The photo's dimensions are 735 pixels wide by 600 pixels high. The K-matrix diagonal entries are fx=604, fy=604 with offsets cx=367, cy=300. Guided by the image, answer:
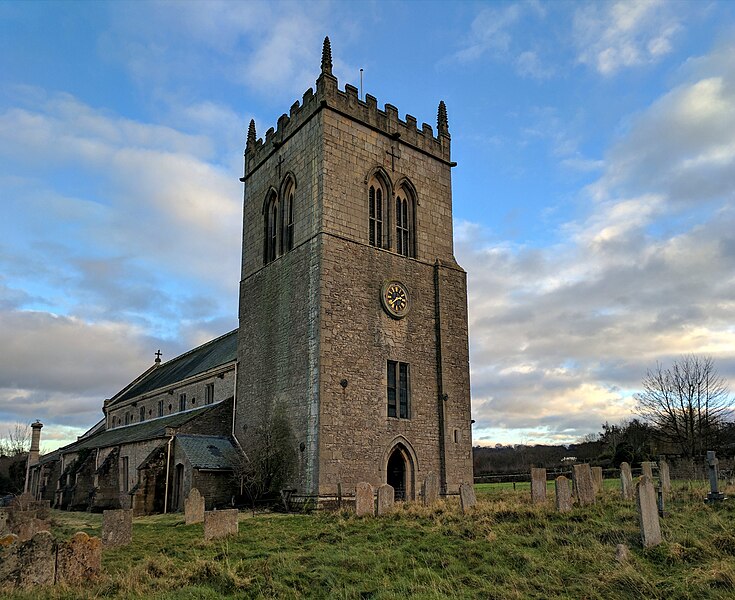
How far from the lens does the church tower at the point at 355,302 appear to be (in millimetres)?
22562

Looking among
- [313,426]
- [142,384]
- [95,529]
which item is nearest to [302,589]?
[313,426]

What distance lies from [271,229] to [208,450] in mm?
10175

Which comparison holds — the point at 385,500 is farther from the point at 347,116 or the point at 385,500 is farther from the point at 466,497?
the point at 347,116

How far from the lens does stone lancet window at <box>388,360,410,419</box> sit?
2412 centimetres

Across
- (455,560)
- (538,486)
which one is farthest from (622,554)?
(538,486)

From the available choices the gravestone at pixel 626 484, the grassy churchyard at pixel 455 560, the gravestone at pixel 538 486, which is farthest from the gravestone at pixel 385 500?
the gravestone at pixel 626 484

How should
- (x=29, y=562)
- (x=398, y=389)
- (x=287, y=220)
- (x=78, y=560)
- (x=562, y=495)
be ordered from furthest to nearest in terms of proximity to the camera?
1. (x=287, y=220)
2. (x=398, y=389)
3. (x=562, y=495)
4. (x=78, y=560)
5. (x=29, y=562)

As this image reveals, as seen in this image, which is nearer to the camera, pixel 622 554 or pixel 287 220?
pixel 622 554


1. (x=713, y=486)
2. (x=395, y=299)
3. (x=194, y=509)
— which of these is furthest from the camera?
(x=395, y=299)

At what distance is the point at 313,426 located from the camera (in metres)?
21.7

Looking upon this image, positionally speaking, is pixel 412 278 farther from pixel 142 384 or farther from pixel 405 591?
pixel 142 384

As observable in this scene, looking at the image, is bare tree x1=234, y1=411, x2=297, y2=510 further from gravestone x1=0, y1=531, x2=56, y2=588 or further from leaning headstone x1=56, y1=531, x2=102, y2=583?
gravestone x1=0, y1=531, x2=56, y2=588

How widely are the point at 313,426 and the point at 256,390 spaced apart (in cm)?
525

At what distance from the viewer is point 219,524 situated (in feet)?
48.0
